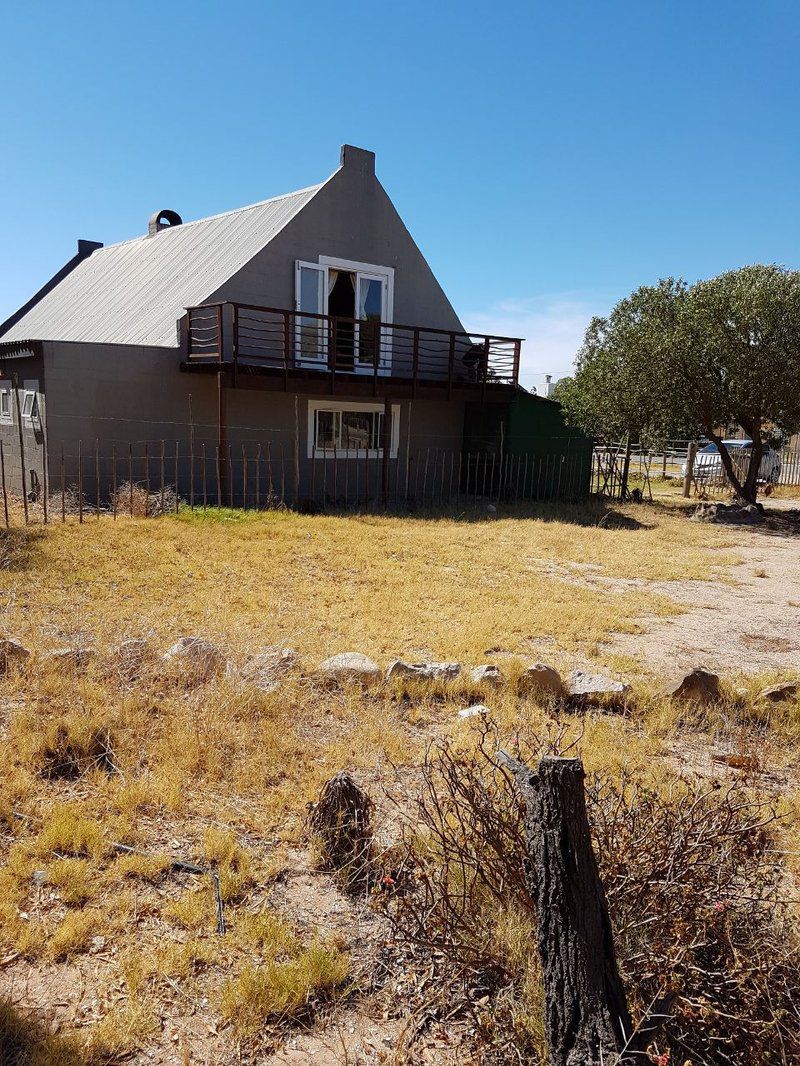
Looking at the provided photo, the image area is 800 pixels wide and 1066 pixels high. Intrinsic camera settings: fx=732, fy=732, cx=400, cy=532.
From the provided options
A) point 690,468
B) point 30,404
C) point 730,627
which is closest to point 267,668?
point 730,627

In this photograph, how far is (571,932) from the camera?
2295mm

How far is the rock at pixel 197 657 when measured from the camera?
5.38 metres

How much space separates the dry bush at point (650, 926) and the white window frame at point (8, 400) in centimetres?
1491

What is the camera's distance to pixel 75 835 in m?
3.51

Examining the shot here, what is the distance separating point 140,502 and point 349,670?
25.4 feet

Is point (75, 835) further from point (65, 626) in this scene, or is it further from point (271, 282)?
point (271, 282)

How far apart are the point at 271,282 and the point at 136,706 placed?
12.4m

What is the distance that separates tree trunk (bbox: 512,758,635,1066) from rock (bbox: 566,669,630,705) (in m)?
3.11

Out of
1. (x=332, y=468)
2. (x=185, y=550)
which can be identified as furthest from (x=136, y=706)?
(x=332, y=468)

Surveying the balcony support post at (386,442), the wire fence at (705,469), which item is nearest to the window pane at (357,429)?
the balcony support post at (386,442)

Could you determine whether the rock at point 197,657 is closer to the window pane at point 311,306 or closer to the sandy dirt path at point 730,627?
the sandy dirt path at point 730,627

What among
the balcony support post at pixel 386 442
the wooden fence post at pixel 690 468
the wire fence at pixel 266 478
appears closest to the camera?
the wire fence at pixel 266 478

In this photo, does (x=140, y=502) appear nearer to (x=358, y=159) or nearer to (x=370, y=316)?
(x=370, y=316)

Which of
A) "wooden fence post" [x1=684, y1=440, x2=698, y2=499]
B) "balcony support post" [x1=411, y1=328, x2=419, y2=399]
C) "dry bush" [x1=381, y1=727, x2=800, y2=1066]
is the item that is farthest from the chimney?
"dry bush" [x1=381, y1=727, x2=800, y2=1066]
